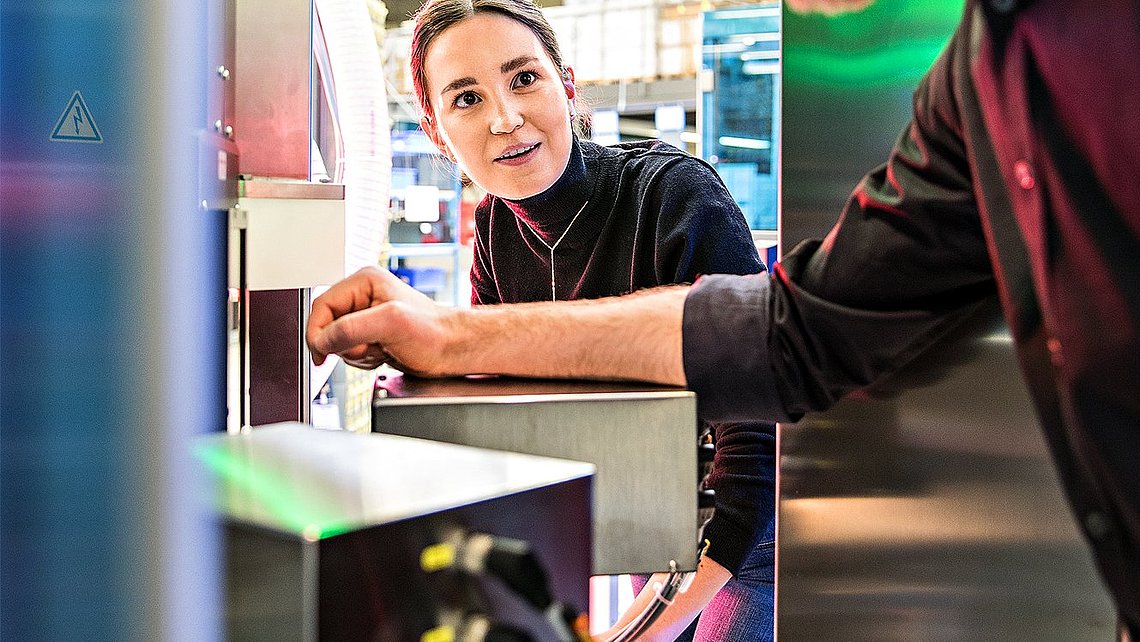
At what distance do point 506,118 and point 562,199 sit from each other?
5.2 inches

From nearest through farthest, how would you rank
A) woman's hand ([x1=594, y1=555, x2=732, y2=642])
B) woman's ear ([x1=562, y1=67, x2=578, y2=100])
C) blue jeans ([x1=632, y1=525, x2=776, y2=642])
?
woman's hand ([x1=594, y1=555, x2=732, y2=642])
blue jeans ([x1=632, y1=525, x2=776, y2=642])
woman's ear ([x1=562, y1=67, x2=578, y2=100])

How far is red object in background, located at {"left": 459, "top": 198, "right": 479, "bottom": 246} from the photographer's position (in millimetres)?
4452

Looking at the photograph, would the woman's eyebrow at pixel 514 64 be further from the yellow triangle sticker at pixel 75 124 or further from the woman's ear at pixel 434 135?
the yellow triangle sticker at pixel 75 124

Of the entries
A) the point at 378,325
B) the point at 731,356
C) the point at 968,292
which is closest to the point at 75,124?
the point at 378,325

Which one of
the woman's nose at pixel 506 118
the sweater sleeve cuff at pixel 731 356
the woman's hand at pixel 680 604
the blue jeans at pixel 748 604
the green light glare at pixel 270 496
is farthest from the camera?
the woman's nose at pixel 506 118

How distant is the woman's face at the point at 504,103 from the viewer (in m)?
1.38

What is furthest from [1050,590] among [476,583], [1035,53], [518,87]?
[518,87]

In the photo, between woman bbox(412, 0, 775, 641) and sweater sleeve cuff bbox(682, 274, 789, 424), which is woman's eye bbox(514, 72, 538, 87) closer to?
woman bbox(412, 0, 775, 641)

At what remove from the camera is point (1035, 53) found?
23.3 inches

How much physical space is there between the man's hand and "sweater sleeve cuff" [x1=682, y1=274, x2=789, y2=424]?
0.66ft

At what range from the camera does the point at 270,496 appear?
0.45 meters

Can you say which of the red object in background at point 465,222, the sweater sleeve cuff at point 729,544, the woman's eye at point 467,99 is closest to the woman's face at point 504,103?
the woman's eye at point 467,99

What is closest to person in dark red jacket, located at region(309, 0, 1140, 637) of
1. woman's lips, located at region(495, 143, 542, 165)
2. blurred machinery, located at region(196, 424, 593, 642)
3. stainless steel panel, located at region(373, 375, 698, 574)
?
stainless steel panel, located at region(373, 375, 698, 574)

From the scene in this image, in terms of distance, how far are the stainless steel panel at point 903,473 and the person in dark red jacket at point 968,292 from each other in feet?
0.30
